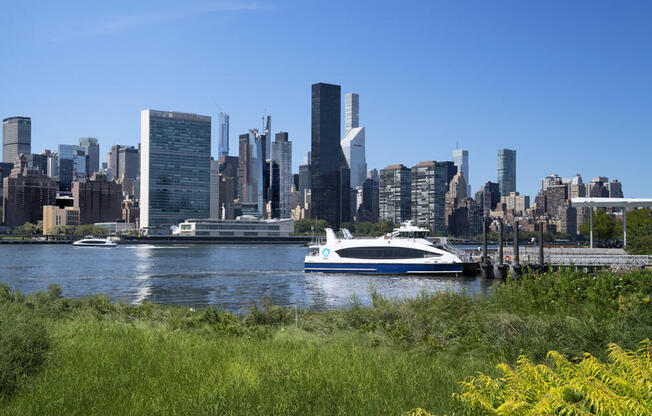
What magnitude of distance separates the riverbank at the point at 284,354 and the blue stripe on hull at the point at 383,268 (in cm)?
3998

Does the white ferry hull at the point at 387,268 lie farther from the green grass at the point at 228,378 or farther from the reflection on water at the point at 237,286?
the green grass at the point at 228,378

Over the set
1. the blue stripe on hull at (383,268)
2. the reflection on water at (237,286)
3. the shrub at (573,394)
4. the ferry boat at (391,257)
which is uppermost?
the shrub at (573,394)

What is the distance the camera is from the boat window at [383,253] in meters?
60.9

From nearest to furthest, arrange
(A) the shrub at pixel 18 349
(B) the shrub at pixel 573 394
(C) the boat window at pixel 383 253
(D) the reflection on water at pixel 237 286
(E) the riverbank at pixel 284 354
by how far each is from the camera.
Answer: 1. (B) the shrub at pixel 573 394
2. (E) the riverbank at pixel 284 354
3. (A) the shrub at pixel 18 349
4. (D) the reflection on water at pixel 237 286
5. (C) the boat window at pixel 383 253

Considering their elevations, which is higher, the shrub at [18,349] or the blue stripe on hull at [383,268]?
the shrub at [18,349]

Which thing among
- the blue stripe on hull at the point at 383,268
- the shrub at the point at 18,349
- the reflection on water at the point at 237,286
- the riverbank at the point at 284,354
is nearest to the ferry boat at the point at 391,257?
the blue stripe on hull at the point at 383,268

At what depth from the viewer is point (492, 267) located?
5978 centimetres

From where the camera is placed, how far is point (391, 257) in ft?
201

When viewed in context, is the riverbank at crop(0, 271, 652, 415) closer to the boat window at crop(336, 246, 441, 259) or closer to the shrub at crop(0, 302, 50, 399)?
the shrub at crop(0, 302, 50, 399)

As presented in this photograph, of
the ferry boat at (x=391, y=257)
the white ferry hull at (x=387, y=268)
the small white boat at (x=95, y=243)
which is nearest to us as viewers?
the white ferry hull at (x=387, y=268)

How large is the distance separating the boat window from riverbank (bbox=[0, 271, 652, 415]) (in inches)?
1599

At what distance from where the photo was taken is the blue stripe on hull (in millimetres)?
60062

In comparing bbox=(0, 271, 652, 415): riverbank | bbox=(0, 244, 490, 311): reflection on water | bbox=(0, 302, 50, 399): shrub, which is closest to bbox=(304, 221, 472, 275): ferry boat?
bbox=(0, 244, 490, 311): reflection on water

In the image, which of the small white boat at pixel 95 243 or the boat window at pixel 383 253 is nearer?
the boat window at pixel 383 253
